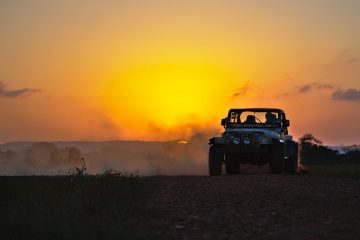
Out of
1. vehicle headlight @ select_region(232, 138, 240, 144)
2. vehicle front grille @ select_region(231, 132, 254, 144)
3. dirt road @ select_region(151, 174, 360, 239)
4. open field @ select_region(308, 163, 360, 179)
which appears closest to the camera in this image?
dirt road @ select_region(151, 174, 360, 239)

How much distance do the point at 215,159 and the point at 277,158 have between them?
7.36ft

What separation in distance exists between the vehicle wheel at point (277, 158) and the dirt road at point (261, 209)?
14.3 feet

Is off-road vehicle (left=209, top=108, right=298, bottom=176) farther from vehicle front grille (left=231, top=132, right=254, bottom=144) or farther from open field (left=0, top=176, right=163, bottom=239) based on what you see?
open field (left=0, top=176, right=163, bottom=239)

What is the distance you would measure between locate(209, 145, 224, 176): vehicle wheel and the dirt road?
5286 millimetres

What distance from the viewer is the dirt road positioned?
10.6 metres

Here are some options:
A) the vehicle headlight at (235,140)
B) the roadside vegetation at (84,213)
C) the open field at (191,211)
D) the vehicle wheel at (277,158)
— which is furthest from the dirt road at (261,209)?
the vehicle headlight at (235,140)

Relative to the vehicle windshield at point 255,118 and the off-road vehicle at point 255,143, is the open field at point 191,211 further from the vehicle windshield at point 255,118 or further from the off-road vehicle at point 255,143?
the vehicle windshield at point 255,118

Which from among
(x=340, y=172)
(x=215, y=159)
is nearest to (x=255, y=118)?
(x=215, y=159)

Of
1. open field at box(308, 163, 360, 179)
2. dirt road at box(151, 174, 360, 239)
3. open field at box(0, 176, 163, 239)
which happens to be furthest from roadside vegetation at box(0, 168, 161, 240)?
open field at box(308, 163, 360, 179)

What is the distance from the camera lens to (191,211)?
Result: 12883 millimetres

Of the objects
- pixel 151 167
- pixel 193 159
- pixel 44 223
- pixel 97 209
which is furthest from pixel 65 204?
pixel 151 167

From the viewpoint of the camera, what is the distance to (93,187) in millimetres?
17312

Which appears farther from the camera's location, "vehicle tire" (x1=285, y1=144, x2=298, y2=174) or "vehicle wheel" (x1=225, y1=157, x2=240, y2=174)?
"vehicle wheel" (x1=225, y1=157, x2=240, y2=174)

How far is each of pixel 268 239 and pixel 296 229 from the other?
2.72 feet
